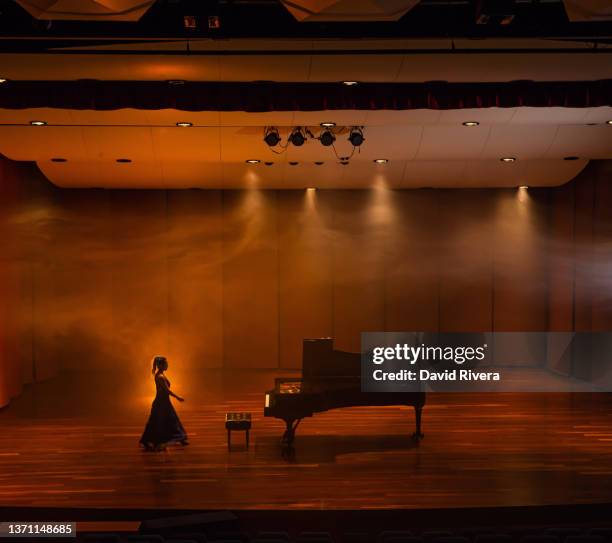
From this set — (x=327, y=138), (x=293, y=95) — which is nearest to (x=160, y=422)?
(x=293, y=95)

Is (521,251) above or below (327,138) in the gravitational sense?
below

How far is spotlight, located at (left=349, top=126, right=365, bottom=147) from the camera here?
819 centimetres

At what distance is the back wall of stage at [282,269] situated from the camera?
11.3 m

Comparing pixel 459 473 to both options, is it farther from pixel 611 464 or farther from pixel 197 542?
pixel 197 542

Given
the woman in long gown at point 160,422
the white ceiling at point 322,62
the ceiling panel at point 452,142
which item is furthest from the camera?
the ceiling panel at point 452,142

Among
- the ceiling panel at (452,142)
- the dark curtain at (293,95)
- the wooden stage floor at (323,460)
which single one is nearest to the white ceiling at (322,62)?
the dark curtain at (293,95)

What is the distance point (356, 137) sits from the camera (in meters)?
8.23

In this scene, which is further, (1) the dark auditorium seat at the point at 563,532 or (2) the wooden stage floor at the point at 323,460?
(2) the wooden stage floor at the point at 323,460

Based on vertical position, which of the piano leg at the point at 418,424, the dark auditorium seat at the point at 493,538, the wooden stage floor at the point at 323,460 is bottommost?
the wooden stage floor at the point at 323,460

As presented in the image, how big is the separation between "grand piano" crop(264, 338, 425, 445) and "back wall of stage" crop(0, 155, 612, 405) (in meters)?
3.58

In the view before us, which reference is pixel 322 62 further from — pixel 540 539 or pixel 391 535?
pixel 540 539

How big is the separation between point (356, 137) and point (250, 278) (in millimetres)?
3830

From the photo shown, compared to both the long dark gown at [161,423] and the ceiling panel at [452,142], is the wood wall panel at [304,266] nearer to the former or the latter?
the ceiling panel at [452,142]

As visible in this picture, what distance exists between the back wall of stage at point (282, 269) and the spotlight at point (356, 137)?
9.98 ft
